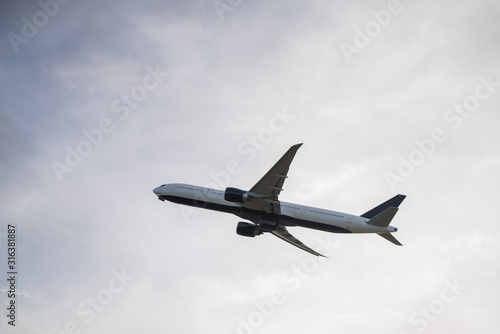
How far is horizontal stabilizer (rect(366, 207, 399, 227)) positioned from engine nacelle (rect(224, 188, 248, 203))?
13.8m

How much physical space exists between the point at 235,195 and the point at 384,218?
51.6 ft

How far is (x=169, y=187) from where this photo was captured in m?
56.5

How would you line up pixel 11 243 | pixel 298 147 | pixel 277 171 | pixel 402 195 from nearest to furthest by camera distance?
pixel 298 147, pixel 277 171, pixel 11 243, pixel 402 195

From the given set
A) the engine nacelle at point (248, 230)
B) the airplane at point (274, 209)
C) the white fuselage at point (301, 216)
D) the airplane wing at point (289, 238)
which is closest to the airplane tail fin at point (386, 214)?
the airplane at point (274, 209)

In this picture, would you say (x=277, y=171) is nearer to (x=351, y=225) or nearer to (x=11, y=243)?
(x=351, y=225)

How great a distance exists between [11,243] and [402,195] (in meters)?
41.5

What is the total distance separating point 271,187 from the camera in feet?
151

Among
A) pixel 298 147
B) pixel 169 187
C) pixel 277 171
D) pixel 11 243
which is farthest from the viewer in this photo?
pixel 169 187

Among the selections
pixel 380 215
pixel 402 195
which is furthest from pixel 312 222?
pixel 402 195

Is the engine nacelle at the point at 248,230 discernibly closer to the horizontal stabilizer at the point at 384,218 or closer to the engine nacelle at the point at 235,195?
the engine nacelle at the point at 235,195

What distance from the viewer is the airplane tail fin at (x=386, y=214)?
160 feet

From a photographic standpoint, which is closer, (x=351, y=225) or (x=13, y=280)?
(x=13, y=280)

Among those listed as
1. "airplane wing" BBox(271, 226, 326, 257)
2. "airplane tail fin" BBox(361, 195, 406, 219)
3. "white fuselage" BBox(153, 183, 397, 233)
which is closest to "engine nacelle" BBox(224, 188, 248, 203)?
"white fuselage" BBox(153, 183, 397, 233)

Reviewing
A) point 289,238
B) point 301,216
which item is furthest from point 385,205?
point 289,238
